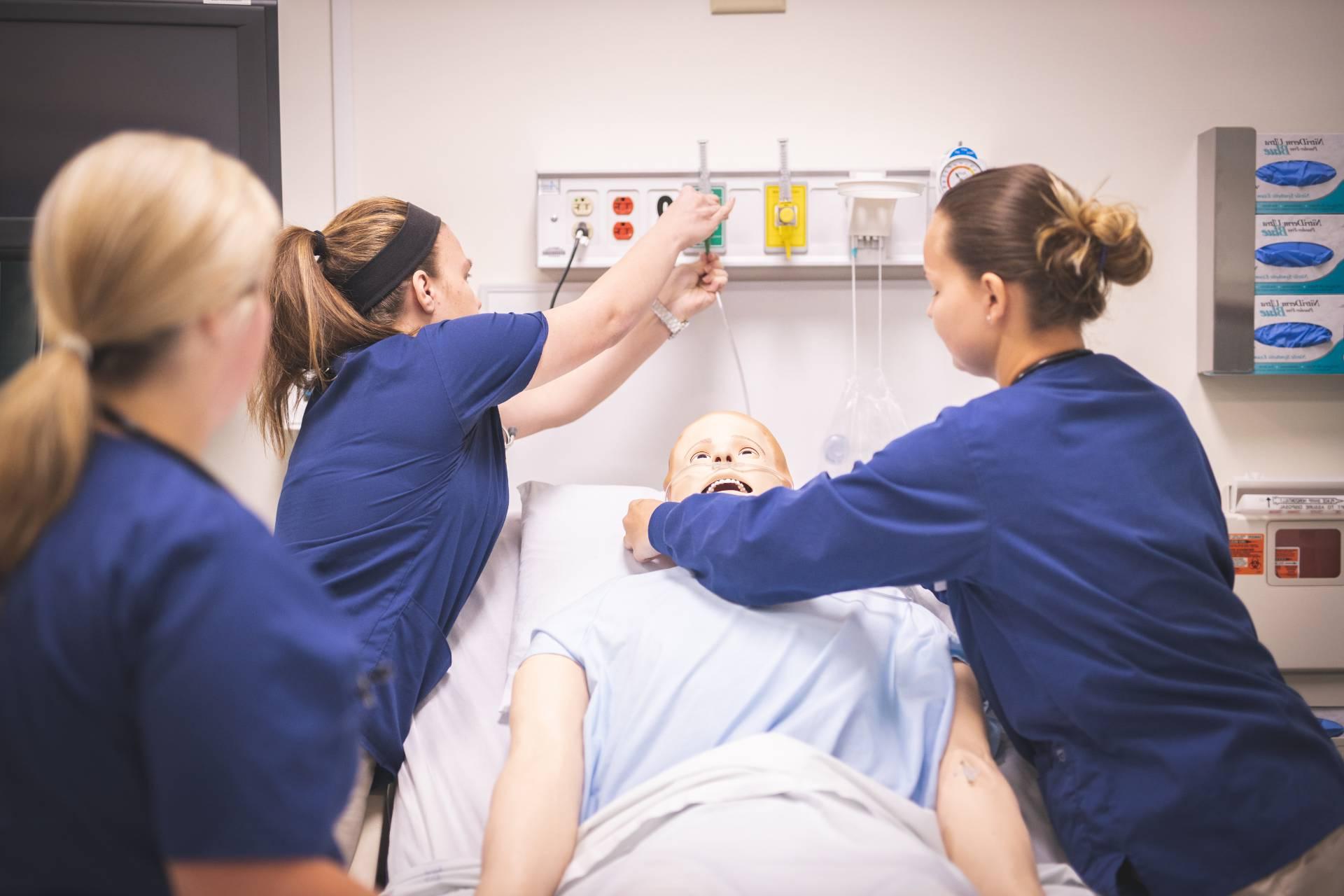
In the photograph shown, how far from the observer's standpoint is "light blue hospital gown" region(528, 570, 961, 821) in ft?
4.61

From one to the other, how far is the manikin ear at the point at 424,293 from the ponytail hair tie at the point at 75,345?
42.5 inches

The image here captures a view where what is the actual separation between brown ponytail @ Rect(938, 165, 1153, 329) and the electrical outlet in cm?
108

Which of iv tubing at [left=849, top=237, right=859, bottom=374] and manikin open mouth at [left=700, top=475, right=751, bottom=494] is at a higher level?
iv tubing at [left=849, top=237, right=859, bottom=374]

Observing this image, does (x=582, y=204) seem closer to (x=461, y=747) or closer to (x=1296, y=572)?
(x=461, y=747)

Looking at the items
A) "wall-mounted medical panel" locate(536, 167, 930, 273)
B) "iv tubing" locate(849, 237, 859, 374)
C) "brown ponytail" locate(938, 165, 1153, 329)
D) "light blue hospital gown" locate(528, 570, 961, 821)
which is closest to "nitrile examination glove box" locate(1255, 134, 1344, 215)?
"wall-mounted medical panel" locate(536, 167, 930, 273)

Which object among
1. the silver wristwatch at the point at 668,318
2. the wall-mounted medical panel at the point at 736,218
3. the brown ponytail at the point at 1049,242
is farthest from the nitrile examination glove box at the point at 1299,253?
the silver wristwatch at the point at 668,318

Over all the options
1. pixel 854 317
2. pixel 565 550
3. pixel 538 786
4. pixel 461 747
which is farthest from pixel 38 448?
pixel 854 317

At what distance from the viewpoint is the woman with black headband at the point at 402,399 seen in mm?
1603

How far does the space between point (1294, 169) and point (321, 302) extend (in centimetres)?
212

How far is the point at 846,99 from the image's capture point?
2307 mm

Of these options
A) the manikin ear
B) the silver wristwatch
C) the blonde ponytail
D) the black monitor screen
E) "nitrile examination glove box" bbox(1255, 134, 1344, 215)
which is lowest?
the blonde ponytail

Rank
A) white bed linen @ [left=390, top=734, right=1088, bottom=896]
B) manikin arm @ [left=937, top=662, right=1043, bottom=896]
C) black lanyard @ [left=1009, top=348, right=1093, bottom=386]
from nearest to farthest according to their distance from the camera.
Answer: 1. white bed linen @ [left=390, top=734, right=1088, bottom=896]
2. manikin arm @ [left=937, top=662, right=1043, bottom=896]
3. black lanyard @ [left=1009, top=348, right=1093, bottom=386]

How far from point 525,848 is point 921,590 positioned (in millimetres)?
924

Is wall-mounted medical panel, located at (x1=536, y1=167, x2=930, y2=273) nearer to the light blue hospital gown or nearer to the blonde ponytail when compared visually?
the light blue hospital gown
